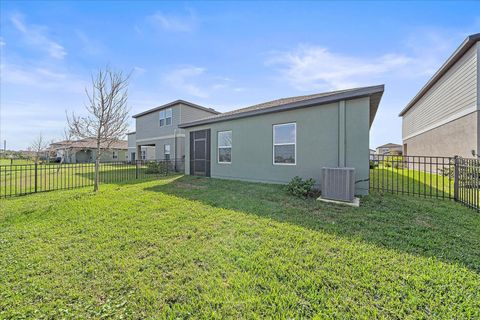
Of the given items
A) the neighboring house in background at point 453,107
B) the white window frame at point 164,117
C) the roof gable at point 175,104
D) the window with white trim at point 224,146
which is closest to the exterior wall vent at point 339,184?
the window with white trim at point 224,146

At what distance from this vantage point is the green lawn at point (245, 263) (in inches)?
83.4

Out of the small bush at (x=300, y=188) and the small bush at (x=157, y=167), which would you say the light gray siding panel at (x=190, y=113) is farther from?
the small bush at (x=300, y=188)

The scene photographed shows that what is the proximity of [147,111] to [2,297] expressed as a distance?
1968cm

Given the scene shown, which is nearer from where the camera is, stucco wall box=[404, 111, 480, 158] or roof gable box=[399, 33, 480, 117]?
roof gable box=[399, 33, 480, 117]

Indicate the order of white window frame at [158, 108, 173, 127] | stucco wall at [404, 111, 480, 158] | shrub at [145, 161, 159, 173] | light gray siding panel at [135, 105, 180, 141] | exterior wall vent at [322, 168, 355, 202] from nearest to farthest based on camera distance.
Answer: exterior wall vent at [322, 168, 355, 202] → stucco wall at [404, 111, 480, 158] → shrub at [145, 161, 159, 173] → light gray siding panel at [135, 105, 180, 141] → white window frame at [158, 108, 173, 127]

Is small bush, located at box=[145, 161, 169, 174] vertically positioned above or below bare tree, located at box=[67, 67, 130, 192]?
below

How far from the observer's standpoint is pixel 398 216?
4.50 meters

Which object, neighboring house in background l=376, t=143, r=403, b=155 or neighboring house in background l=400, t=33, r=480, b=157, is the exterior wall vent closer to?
neighboring house in background l=400, t=33, r=480, b=157

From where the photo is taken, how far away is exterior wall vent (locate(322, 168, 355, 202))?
5.51m

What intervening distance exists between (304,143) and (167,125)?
14.0 metres

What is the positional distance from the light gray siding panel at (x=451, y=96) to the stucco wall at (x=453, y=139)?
486 mm

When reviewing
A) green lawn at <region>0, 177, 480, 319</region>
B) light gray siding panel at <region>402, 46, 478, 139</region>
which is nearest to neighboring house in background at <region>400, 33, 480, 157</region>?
light gray siding panel at <region>402, 46, 478, 139</region>

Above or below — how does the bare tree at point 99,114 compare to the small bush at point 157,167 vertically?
above

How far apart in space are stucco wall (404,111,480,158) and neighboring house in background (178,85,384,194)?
5181 millimetres
